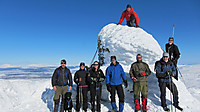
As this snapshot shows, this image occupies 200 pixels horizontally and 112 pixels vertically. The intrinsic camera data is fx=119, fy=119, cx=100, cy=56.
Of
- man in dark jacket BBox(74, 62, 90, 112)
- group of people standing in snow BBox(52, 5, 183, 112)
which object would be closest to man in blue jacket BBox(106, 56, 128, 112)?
group of people standing in snow BBox(52, 5, 183, 112)

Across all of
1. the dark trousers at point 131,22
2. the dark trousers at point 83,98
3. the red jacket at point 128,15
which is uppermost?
the red jacket at point 128,15

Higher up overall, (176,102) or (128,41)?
(128,41)

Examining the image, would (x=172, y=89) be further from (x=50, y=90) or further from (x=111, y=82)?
(x=50, y=90)

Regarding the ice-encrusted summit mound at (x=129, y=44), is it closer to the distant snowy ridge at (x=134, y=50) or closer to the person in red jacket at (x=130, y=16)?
the distant snowy ridge at (x=134, y=50)

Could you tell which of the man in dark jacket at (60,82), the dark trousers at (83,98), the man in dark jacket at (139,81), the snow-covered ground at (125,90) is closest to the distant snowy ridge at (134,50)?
the snow-covered ground at (125,90)

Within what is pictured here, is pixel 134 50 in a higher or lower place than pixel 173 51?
higher

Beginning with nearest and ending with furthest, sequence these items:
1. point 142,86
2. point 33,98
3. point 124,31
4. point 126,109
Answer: point 142,86 < point 126,109 < point 33,98 < point 124,31

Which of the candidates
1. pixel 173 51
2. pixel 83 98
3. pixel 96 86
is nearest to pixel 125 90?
pixel 96 86

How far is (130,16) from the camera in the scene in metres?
6.02

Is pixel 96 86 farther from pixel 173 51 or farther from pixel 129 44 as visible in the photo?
pixel 173 51

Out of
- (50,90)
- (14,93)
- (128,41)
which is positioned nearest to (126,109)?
(128,41)

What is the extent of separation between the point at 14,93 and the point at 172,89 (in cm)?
634

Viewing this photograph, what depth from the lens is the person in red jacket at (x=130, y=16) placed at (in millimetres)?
5887

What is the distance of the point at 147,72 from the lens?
3814mm
